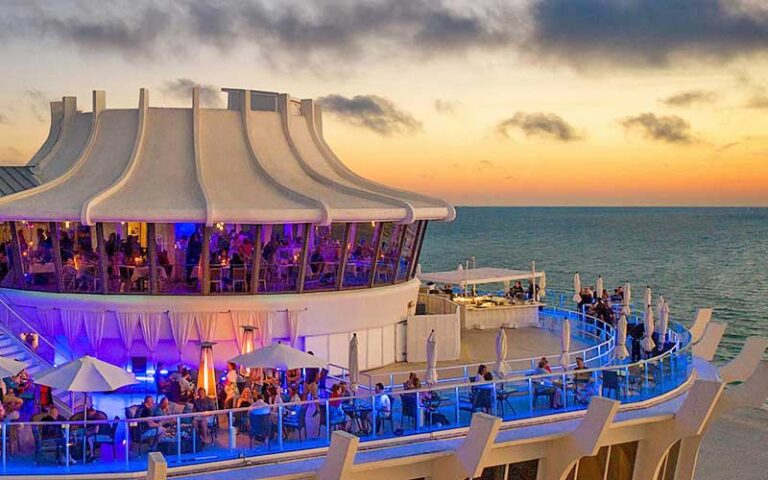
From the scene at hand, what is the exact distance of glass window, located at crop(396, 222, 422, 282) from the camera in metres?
28.1

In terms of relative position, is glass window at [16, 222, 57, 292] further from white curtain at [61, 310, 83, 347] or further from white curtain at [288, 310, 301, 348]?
white curtain at [288, 310, 301, 348]

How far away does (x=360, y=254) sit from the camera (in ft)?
87.8

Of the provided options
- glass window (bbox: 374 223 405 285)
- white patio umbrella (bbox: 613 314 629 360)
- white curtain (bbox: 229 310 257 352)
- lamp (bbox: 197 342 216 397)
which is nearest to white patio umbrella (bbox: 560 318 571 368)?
white patio umbrella (bbox: 613 314 629 360)

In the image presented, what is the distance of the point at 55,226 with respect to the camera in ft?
80.2

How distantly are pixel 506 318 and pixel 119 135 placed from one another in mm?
15604

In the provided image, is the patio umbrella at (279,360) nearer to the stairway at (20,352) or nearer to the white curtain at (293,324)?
the white curtain at (293,324)

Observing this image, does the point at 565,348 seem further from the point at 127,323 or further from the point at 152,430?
the point at 127,323

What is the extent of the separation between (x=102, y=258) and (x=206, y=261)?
2.95 metres

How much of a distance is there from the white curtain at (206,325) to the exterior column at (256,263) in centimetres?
137

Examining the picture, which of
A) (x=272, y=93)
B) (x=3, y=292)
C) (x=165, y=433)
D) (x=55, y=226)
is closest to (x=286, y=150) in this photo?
(x=272, y=93)

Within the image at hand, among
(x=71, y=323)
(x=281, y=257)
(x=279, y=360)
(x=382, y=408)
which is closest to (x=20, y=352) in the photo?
(x=71, y=323)

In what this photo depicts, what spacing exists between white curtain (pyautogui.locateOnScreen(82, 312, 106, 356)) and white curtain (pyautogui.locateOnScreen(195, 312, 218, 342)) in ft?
8.86

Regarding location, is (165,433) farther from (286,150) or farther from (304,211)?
(286,150)

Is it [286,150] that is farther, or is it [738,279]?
[738,279]
